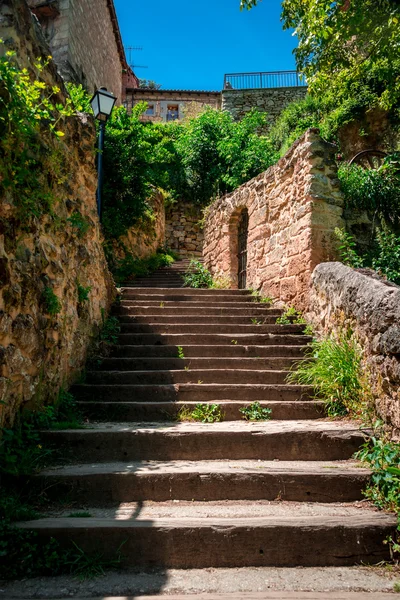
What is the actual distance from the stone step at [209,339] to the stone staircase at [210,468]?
12 millimetres

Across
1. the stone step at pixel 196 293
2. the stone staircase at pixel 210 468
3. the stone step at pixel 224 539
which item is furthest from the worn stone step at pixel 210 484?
the stone step at pixel 196 293

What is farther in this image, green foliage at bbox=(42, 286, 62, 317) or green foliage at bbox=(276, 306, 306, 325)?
green foliage at bbox=(276, 306, 306, 325)

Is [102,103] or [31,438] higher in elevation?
[102,103]

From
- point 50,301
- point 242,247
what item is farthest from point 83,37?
point 50,301

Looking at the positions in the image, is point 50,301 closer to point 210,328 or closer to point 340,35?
point 210,328

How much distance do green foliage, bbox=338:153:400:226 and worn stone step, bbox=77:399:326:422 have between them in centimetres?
303

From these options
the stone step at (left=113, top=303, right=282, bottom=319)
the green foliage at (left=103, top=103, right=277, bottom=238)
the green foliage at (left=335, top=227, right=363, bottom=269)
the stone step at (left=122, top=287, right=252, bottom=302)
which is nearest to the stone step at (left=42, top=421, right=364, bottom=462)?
the green foliage at (left=335, top=227, right=363, bottom=269)

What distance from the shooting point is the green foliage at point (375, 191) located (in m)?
5.50

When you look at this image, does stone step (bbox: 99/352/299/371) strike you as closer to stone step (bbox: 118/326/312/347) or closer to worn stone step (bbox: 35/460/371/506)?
stone step (bbox: 118/326/312/347)

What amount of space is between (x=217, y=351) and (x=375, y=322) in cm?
191

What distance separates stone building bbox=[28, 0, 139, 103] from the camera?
11477 mm

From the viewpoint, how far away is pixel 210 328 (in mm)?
5250

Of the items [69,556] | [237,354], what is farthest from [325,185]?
[69,556]

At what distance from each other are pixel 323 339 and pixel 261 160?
8.53m
